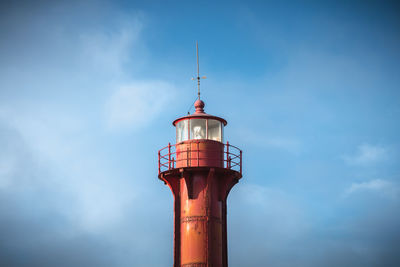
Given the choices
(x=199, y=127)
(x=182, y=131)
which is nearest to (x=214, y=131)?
(x=199, y=127)

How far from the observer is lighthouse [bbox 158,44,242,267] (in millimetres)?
32531

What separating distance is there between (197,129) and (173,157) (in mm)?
1948

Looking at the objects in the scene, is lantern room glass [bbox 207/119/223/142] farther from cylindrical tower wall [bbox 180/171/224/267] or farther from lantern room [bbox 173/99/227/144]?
cylindrical tower wall [bbox 180/171/224/267]

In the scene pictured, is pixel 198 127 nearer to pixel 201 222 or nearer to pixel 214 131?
pixel 214 131

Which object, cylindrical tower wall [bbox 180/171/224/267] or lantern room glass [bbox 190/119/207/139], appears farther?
lantern room glass [bbox 190/119/207/139]

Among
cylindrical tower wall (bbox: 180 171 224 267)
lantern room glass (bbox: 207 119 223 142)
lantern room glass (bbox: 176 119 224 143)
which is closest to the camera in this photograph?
cylindrical tower wall (bbox: 180 171 224 267)

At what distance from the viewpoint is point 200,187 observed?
33.3 m

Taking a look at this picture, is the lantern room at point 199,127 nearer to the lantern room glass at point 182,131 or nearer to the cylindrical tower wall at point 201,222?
the lantern room glass at point 182,131

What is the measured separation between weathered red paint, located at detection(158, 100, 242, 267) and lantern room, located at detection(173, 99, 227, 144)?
0.56ft

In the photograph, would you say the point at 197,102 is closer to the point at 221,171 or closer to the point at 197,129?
the point at 197,129

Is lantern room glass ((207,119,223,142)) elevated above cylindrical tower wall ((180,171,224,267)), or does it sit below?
above

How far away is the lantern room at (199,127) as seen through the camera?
3444 cm

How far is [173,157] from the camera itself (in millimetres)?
34281

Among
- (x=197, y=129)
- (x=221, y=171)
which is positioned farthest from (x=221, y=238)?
(x=197, y=129)
